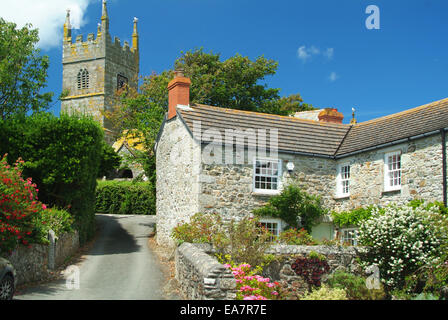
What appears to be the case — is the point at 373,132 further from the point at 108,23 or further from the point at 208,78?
the point at 108,23

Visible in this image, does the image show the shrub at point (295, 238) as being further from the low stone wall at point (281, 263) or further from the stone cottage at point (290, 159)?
the low stone wall at point (281, 263)

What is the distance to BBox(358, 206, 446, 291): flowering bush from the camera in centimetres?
1364

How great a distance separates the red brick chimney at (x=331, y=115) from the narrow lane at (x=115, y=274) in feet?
36.4

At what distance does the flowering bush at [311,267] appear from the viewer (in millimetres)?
14266

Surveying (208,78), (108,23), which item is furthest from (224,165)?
(108,23)

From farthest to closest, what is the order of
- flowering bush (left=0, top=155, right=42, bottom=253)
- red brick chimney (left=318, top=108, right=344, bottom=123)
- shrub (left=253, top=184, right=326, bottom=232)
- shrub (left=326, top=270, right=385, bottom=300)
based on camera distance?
red brick chimney (left=318, top=108, right=344, bottom=123) < shrub (left=253, top=184, right=326, bottom=232) < flowering bush (left=0, top=155, right=42, bottom=253) < shrub (left=326, top=270, right=385, bottom=300)

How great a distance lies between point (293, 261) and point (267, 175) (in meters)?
5.27

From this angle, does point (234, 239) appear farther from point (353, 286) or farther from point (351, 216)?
point (351, 216)

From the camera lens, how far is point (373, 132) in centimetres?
1995

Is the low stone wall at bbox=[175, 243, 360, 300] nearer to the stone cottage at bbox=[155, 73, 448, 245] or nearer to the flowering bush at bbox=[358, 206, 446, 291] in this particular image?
the flowering bush at bbox=[358, 206, 446, 291]

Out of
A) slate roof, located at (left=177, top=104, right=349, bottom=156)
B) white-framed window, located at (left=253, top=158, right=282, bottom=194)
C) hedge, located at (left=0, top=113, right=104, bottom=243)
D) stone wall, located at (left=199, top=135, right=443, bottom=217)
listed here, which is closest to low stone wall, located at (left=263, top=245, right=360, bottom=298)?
stone wall, located at (left=199, top=135, right=443, bottom=217)

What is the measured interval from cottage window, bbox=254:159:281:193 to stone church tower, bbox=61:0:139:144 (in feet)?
142

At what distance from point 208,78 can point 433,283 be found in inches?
915

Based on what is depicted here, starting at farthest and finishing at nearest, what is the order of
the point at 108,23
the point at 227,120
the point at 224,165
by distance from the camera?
1. the point at 108,23
2. the point at 227,120
3. the point at 224,165
